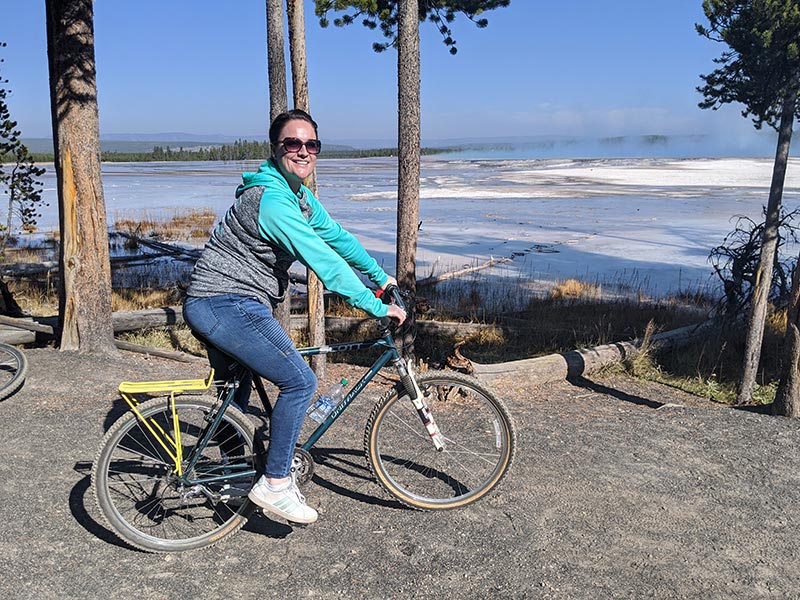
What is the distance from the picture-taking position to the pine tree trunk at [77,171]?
6.89 metres

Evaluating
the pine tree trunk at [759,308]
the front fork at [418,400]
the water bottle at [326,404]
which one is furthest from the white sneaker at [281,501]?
the pine tree trunk at [759,308]

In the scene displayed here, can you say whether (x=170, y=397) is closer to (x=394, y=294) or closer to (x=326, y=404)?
(x=326, y=404)

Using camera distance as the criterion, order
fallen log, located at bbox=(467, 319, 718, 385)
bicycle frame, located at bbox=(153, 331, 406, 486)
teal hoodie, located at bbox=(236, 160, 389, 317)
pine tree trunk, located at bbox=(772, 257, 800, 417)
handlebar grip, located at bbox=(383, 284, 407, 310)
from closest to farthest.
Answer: teal hoodie, located at bbox=(236, 160, 389, 317) < bicycle frame, located at bbox=(153, 331, 406, 486) < handlebar grip, located at bbox=(383, 284, 407, 310) < pine tree trunk, located at bbox=(772, 257, 800, 417) < fallen log, located at bbox=(467, 319, 718, 385)

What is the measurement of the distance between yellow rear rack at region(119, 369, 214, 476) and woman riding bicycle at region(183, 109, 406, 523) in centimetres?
24

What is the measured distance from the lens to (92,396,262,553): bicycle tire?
3602 mm

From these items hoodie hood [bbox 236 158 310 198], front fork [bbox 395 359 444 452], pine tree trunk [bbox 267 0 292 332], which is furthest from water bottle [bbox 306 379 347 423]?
pine tree trunk [bbox 267 0 292 332]

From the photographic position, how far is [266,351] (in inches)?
137

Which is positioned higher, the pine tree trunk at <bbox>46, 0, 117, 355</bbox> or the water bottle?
the pine tree trunk at <bbox>46, 0, 117, 355</bbox>

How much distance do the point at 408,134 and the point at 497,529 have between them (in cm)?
422

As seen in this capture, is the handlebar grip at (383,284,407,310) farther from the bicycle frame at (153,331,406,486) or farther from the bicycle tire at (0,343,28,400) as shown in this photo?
the bicycle tire at (0,343,28,400)

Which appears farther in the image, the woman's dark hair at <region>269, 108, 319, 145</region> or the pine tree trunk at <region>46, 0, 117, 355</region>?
the pine tree trunk at <region>46, 0, 117, 355</region>

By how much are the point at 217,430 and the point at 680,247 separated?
16015mm

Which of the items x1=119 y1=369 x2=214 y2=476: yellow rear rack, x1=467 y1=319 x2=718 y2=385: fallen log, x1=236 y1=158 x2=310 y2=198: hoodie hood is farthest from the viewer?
x1=467 y1=319 x2=718 y2=385: fallen log

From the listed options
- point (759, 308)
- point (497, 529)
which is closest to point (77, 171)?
point (497, 529)
